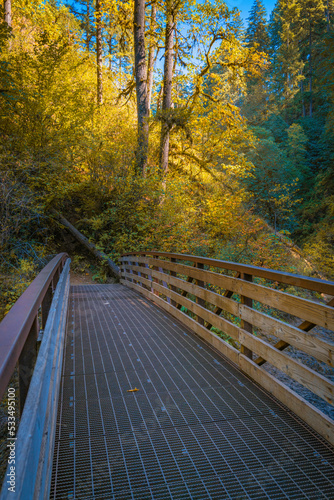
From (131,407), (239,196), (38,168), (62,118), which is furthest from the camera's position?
(239,196)

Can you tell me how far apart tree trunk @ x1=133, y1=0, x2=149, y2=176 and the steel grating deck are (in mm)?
11664

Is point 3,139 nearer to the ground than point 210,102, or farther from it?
nearer to the ground

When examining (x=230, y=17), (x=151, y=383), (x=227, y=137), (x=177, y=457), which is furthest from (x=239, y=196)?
(x=177, y=457)

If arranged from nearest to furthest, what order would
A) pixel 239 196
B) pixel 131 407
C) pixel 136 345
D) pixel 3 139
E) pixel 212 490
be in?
pixel 212 490, pixel 131 407, pixel 136 345, pixel 3 139, pixel 239 196

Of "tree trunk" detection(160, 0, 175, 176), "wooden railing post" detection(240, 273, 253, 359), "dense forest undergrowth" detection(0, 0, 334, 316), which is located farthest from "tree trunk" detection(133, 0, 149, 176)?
"wooden railing post" detection(240, 273, 253, 359)

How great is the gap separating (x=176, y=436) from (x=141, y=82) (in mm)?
14652

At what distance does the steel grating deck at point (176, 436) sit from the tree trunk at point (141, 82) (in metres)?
11.7

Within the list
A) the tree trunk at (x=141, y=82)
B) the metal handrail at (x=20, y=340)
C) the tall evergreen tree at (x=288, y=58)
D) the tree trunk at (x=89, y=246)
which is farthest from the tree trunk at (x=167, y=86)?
the tall evergreen tree at (x=288, y=58)

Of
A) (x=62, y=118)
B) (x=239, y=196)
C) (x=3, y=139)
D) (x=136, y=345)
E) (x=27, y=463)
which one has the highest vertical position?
(x=62, y=118)

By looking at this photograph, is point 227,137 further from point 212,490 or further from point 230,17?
point 212,490

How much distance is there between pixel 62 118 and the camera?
11812mm

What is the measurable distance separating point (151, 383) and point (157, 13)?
19.4m

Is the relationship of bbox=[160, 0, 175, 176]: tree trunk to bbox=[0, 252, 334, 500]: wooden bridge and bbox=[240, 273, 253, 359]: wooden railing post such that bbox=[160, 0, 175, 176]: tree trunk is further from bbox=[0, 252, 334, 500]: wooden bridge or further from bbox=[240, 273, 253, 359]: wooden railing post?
bbox=[0, 252, 334, 500]: wooden bridge

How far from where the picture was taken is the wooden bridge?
1.85 m
